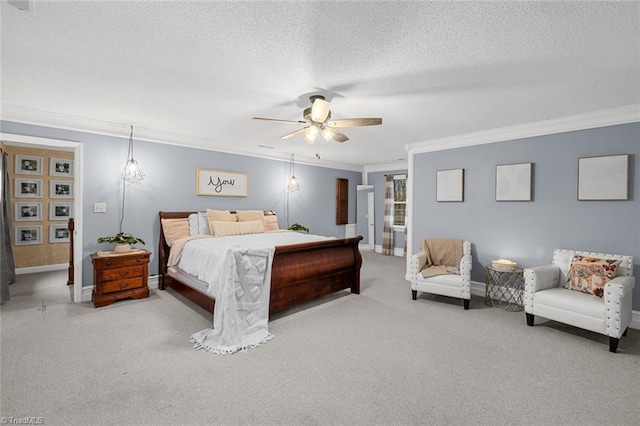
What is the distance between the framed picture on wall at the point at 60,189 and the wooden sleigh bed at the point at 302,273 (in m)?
2.64

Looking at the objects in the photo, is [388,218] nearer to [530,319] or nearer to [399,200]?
[399,200]

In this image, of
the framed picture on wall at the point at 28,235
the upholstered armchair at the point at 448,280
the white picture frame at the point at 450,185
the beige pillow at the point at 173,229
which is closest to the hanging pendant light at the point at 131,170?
the beige pillow at the point at 173,229

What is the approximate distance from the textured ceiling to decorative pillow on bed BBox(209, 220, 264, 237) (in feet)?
5.49

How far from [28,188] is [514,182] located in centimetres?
793

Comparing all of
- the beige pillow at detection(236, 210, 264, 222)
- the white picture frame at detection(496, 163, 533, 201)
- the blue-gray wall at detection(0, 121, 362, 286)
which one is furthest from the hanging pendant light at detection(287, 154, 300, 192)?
the white picture frame at detection(496, 163, 533, 201)

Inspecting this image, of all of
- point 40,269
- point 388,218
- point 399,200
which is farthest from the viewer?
point 388,218

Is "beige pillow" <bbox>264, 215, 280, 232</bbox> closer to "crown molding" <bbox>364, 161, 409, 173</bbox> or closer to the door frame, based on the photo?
the door frame

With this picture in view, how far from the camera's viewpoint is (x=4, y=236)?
392 cm

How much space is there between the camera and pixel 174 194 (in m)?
4.71

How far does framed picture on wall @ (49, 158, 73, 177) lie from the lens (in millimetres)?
5391

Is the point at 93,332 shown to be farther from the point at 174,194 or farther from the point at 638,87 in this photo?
the point at 638,87

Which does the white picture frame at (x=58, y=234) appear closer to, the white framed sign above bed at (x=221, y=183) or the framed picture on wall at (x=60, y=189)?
the framed picture on wall at (x=60, y=189)

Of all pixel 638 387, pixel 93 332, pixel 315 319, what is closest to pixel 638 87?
pixel 638 387

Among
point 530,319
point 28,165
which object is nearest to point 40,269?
point 28,165
